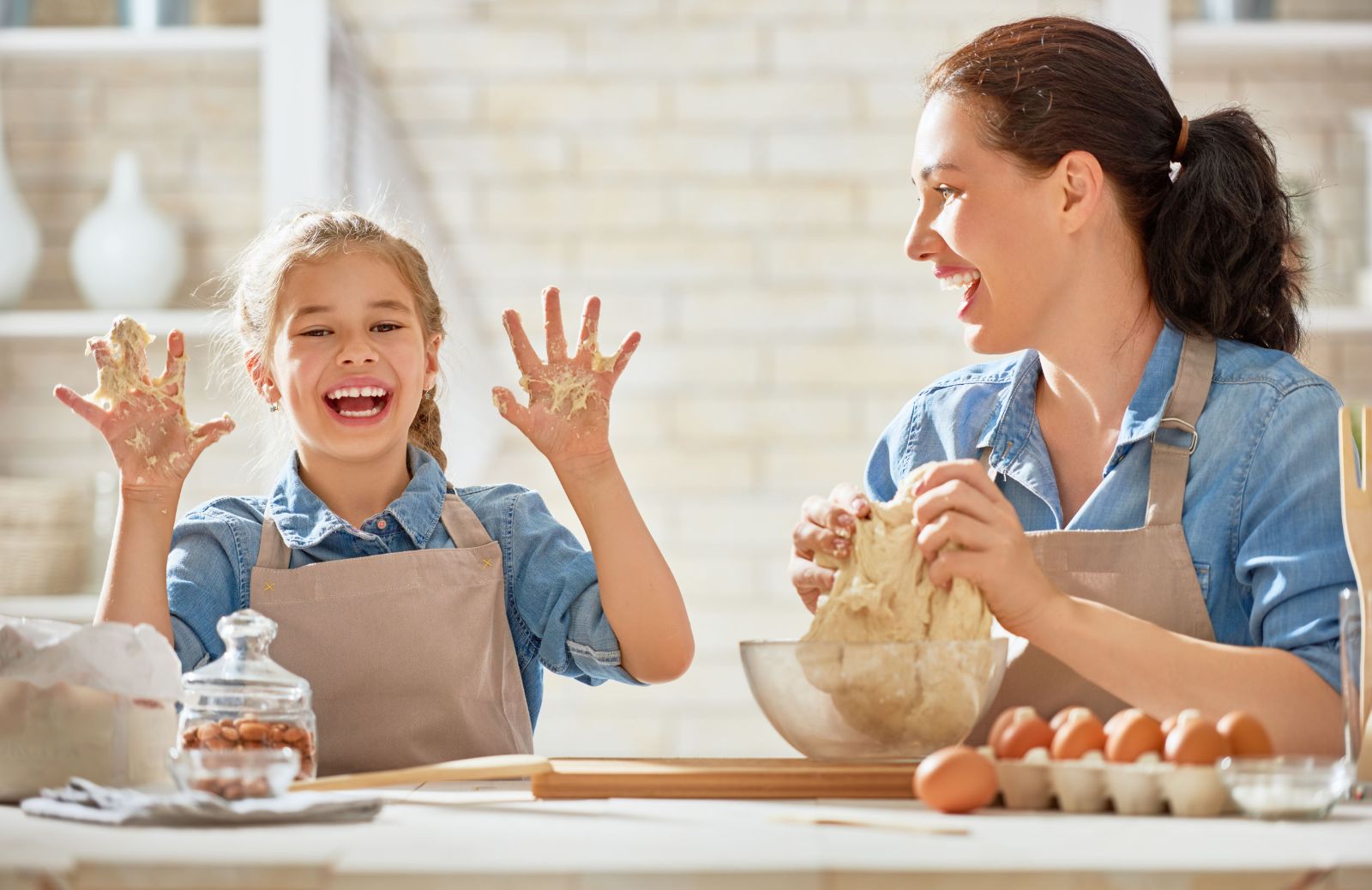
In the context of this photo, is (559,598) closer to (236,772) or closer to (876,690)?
(876,690)

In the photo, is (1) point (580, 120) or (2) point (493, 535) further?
(1) point (580, 120)

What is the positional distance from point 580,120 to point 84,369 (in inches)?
54.1

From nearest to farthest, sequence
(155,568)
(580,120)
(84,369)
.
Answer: (155,568)
(84,369)
(580,120)

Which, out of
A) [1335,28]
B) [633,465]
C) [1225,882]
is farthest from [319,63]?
[1225,882]

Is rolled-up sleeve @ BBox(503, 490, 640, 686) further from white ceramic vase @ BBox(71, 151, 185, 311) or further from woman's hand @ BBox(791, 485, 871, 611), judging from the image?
white ceramic vase @ BBox(71, 151, 185, 311)

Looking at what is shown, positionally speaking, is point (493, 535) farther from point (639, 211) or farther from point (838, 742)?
point (639, 211)

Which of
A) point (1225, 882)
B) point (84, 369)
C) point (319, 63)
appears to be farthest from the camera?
point (84, 369)

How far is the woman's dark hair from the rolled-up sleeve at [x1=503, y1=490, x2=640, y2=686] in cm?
68

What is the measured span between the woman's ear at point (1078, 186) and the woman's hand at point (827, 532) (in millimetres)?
480

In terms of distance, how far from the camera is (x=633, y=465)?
3.86 metres

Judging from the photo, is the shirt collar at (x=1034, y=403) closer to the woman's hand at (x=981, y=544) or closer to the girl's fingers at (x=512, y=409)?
the woman's hand at (x=981, y=544)

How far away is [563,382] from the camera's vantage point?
60.8 inches

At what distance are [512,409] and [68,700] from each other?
0.52 m

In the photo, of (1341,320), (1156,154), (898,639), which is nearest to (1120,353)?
(1156,154)
